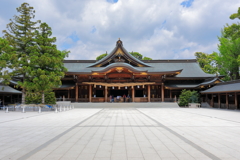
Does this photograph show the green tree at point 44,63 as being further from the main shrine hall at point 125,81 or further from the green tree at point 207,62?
the green tree at point 207,62

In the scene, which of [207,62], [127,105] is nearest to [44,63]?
[127,105]

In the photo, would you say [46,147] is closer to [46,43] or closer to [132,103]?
[46,43]

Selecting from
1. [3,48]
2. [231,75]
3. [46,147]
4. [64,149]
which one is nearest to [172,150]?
[64,149]

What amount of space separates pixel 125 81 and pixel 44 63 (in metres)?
14.9

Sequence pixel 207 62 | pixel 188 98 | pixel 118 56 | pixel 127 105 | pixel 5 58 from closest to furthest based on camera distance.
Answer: pixel 5 58 < pixel 188 98 < pixel 127 105 < pixel 118 56 < pixel 207 62

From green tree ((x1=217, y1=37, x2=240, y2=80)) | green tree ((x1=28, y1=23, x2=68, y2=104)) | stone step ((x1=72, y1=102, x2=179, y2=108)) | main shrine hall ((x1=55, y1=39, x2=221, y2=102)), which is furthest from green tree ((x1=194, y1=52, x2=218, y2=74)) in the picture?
green tree ((x1=28, y1=23, x2=68, y2=104))

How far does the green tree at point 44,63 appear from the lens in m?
21.3

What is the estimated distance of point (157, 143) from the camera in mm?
6941

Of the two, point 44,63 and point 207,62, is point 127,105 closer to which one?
point 44,63

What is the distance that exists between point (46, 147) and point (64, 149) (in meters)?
0.76

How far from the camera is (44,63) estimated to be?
71.8 ft

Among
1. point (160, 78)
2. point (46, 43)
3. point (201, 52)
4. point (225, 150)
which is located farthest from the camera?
point (201, 52)

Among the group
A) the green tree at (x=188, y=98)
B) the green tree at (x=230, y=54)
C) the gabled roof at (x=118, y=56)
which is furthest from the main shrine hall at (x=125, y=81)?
the green tree at (x=230, y=54)

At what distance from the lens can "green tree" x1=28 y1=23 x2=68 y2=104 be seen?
21312 mm
